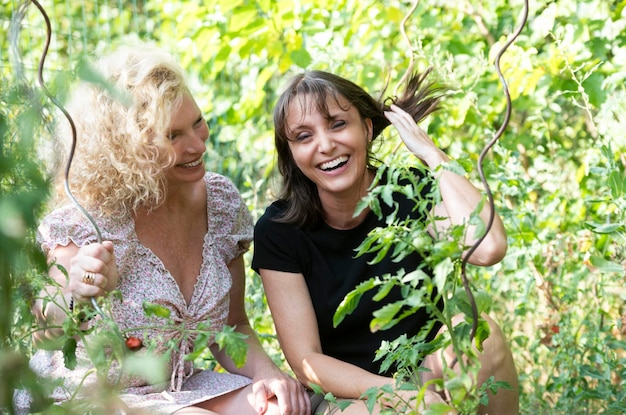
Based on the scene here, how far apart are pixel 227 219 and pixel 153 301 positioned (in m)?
0.41

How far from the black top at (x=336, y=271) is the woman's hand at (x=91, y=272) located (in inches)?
27.0

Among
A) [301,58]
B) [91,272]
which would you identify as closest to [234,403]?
[91,272]

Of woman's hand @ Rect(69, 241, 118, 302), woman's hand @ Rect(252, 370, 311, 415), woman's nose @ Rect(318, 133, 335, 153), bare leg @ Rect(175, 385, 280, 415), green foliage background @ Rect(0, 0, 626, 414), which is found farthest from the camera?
green foliage background @ Rect(0, 0, 626, 414)

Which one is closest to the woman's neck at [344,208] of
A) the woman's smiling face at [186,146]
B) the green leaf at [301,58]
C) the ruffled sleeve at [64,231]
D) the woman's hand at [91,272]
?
the woman's smiling face at [186,146]

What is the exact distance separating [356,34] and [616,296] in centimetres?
172

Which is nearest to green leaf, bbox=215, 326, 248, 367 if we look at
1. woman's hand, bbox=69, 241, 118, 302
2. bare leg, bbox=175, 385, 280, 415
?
woman's hand, bbox=69, 241, 118, 302

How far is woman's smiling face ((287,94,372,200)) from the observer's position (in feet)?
7.84

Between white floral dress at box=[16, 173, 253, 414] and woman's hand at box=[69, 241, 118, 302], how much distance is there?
1.13 ft

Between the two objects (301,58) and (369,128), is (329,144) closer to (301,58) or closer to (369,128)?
(369,128)

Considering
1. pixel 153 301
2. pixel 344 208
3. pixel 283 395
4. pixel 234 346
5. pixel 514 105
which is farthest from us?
pixel 514 105

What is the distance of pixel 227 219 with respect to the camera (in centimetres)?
257

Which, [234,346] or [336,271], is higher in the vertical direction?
[234,346]

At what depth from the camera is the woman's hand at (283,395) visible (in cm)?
213

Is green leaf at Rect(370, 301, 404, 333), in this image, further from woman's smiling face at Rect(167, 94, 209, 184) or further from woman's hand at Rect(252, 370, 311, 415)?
woman's smiling face at Rect(167, 94, 209, 184)
